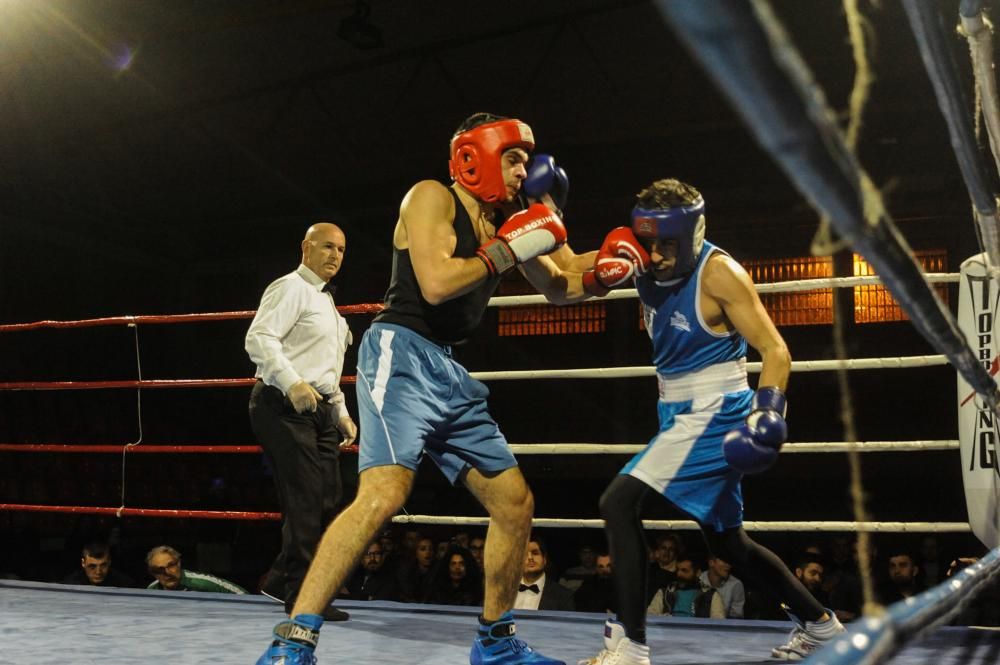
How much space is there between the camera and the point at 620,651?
168 centimetres

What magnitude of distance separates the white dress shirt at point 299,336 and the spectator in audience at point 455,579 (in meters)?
2.19

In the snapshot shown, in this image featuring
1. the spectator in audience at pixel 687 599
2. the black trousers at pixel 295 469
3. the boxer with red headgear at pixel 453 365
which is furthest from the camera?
the spectator in audience at pixel 687 599

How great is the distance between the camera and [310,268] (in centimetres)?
263

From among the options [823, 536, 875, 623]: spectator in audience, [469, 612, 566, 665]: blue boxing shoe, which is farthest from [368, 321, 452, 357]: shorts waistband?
[823, 536, 875, 623]: spectator in audience

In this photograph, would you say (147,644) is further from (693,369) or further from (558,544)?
(558,544)

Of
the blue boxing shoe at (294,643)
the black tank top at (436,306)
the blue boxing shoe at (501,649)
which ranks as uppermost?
the black tank top at (436,306)

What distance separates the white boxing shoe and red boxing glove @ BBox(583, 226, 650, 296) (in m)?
0.63

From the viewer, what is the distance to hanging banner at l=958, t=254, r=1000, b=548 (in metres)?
2.03

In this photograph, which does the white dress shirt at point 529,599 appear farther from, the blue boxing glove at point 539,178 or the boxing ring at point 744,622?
the blue boxing glove at point 539,178

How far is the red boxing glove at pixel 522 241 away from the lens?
1.67 meters

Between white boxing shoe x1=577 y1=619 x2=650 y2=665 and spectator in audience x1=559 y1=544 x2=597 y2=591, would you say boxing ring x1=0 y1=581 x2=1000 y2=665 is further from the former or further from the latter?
spectator in audience x1=559 y1=544 x2=597 y2=591

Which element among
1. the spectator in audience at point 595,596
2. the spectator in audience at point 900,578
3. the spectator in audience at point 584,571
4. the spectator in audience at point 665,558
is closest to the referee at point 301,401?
the spectator in audience at point 595,596

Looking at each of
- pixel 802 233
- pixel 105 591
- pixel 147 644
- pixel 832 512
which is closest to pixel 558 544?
pixel 832 512

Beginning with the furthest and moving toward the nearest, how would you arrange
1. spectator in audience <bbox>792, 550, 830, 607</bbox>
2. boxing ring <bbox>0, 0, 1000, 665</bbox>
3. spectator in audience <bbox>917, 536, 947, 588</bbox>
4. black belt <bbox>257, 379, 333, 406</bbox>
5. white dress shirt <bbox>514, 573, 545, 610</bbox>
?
1. spectator in audience <bbox>917, 536, 947, 588</bbox>
2. spectator in audience <bbox>792, 550, 830, 607</bbox>
3. white dress shirt <bbox>514, 573, 545, 610</bbox>
4. black belt <bbox>257, 379, 333, 406</bbox>
5. boxing ring <bbox>0, 0, 1000, 665</bbox>
